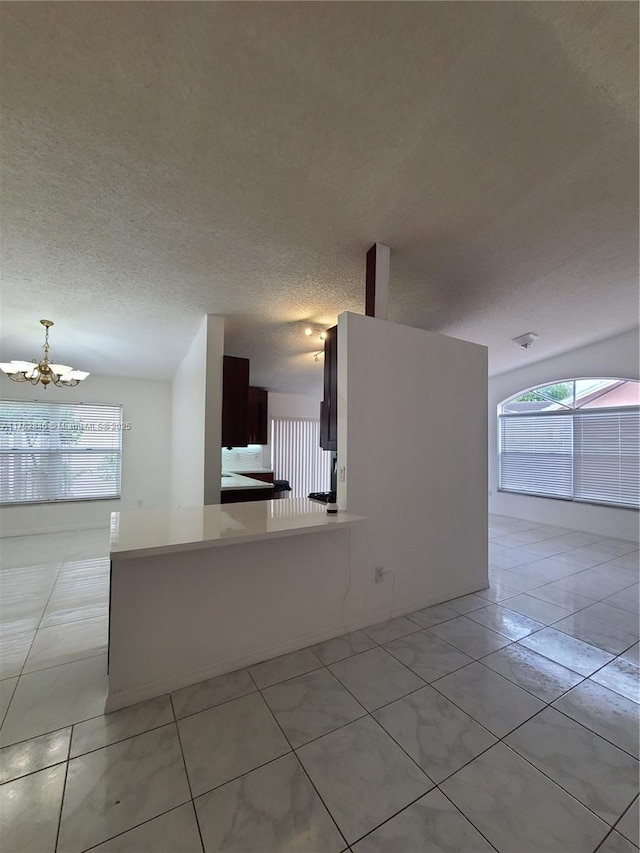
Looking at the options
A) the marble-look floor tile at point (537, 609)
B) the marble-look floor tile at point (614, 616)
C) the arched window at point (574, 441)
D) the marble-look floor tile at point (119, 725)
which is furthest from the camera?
the arched window at point (574, 441)

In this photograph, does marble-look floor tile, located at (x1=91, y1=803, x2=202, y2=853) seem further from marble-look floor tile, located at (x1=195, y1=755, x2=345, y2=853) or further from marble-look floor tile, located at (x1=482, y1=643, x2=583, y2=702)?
marble-look floor tile, located at (x1=482, y1=643, x2=583, y2=702)

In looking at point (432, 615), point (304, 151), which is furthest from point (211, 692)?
point (304, 151)

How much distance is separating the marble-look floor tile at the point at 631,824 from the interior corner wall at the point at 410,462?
1429 mm

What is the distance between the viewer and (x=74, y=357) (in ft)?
15.1

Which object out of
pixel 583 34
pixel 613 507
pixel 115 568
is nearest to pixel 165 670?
pixel 115 568

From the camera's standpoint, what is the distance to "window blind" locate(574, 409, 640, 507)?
475 cm

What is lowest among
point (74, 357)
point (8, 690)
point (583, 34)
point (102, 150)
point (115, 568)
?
point (8, 690)

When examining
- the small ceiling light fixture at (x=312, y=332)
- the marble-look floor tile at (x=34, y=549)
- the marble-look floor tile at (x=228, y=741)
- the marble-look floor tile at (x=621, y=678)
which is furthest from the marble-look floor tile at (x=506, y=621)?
the marble-look floor tile at (x=34, y=549)

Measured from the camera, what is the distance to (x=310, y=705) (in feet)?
5.39

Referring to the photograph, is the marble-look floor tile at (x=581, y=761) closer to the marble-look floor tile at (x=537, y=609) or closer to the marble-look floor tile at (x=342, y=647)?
the marble-look floor tile at (x=342, y=647)

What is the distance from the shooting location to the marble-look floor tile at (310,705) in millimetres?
1509

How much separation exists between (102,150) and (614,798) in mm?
3518

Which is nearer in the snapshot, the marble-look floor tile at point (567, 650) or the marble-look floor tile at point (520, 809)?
the marble-look floor tile at point (520, 809)

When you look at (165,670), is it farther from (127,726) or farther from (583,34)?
(583,34)
